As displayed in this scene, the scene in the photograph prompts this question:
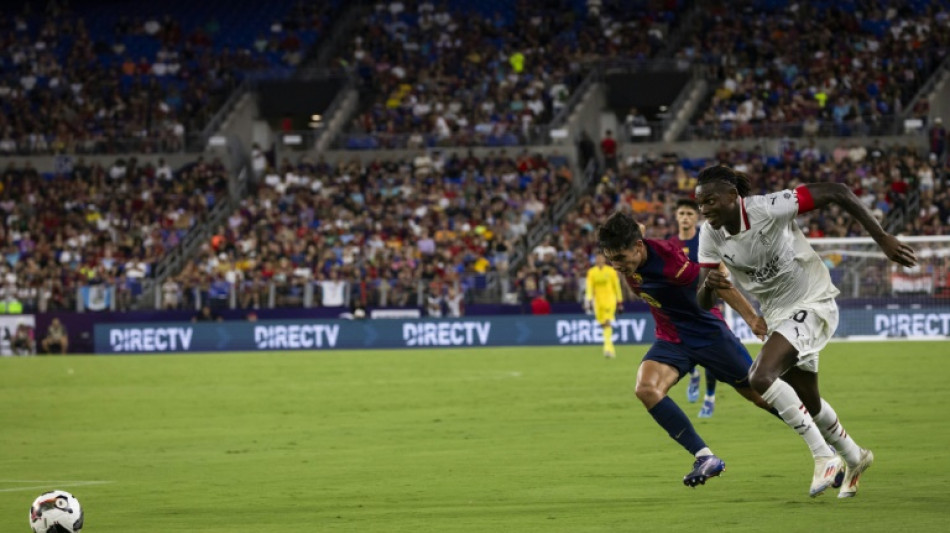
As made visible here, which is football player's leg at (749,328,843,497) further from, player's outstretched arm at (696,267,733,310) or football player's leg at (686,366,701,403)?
football player's leg at (686,366,701,403)

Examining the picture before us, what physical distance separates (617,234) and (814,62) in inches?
1554

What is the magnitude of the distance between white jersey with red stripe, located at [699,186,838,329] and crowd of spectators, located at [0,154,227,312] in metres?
34.7

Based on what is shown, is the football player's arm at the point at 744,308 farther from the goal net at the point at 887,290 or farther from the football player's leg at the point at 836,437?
the goal net at the point at 887,290

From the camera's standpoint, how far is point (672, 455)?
14109 mm

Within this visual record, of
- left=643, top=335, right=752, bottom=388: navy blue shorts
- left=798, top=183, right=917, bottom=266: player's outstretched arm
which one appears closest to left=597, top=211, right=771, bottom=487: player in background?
left=643, top=335, right=752, bottom=388: navy blue shorts

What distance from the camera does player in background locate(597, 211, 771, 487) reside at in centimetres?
1082

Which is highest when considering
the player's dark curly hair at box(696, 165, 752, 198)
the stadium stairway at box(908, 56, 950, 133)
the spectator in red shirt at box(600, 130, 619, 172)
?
the stadium stairway at box(908, 56, 950, 133)

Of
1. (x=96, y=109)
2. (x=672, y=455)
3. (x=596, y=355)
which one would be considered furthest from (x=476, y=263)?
(x=672, y=455)

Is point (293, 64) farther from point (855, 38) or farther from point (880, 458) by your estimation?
point (880, 458)

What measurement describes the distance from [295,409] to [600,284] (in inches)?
429

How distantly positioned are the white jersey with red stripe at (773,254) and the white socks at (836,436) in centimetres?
77

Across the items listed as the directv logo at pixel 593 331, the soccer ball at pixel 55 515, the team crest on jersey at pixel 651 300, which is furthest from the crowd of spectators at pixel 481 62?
the soccer ball at pixel 55 515

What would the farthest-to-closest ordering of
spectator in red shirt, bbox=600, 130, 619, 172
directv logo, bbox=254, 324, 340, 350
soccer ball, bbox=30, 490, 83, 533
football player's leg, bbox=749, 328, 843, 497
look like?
spectator in red shirt, bbox=600, 130, 619, 172 → directv logo, bbox=254, 324, 340, 350 → football player's leg, bbox=749, 328, 843, 497 → soccer ball, bbox=30, 490, 83, 533

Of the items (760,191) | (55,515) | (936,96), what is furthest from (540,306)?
(55,515)
